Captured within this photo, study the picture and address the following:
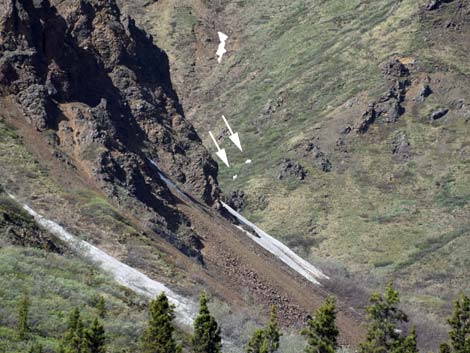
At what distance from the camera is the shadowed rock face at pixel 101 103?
183ft

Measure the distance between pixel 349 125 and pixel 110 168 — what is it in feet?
202

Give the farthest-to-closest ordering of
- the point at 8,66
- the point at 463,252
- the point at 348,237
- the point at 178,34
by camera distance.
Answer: the point at 178,34, the point at 348,237, the point at 463,252, the point at 8,66

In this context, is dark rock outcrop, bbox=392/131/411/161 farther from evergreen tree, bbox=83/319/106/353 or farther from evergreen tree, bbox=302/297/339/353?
evergreen tree, bbox=83/319/106/353

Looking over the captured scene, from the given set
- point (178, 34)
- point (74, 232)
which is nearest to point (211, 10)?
point (178, 34)

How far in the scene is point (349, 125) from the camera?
11388 centimetres

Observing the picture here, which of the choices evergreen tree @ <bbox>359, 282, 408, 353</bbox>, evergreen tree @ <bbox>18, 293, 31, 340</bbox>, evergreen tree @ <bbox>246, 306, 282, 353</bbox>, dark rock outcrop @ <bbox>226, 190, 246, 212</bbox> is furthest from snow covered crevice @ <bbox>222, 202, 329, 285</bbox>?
evergreen tree @ <bbox>18, 293, 31, 340</bbox>

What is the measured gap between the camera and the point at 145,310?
1539 inches

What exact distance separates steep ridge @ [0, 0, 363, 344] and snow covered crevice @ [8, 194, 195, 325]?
56 centimetres

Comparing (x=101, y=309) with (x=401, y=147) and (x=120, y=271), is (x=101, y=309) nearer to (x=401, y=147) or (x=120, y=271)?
(x=120, y=271)

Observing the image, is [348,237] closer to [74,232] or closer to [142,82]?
[142,82]

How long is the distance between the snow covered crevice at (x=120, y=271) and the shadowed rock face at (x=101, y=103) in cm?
705

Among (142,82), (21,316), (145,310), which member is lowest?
(21,316)

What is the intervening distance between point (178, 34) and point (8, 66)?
10597 cm

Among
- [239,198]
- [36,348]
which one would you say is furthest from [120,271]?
[239,198]
